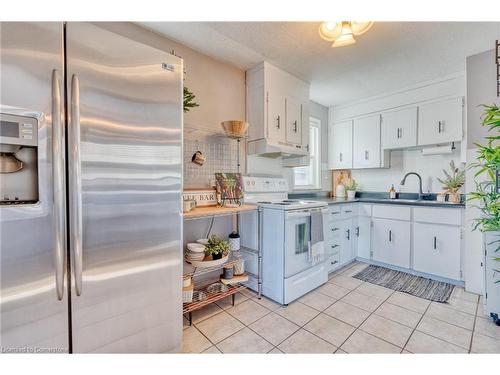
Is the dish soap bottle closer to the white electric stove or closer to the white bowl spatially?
the white electric stove

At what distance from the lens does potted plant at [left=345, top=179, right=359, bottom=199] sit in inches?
142

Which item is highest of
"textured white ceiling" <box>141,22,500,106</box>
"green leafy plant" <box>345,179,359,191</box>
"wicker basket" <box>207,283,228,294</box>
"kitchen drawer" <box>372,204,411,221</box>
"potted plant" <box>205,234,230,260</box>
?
"textured white ceiling" <box>141,22,500,106</box>

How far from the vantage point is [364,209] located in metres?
3.05

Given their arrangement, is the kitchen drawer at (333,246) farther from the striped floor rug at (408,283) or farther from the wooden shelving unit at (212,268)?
the wooden shelving unit at (212,268)

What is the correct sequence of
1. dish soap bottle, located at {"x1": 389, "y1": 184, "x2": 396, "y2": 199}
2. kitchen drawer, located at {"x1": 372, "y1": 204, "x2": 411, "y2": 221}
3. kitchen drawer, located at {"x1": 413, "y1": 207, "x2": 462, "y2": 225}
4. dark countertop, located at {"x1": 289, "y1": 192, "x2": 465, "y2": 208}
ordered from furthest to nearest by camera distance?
dish soap bottle, located at {"x1": 389, "y1": 184, "x2": 396, "y2": 199}
kitchen drawer, located at {"x1": 372, "y1": 204, "x2": 411, "y2": 221}
dark countertop, located at {"x1": 289, "y1": 192, "x2": 465, "y2": 208}
kitchen drawer, located at {"x1": 413, "y1": 207, "x2": 462, "y2": 225}

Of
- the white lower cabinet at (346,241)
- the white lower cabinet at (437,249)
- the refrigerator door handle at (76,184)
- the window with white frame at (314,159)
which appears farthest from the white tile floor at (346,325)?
the window with white frame at (314,159)

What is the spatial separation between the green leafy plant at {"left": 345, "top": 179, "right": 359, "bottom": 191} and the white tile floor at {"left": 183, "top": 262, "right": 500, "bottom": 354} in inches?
69.2

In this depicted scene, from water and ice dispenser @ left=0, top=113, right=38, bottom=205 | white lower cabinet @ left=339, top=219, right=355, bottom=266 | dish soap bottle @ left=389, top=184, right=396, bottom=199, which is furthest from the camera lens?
dish soap bottle @ left=389, top=184, right=396, bottom=199

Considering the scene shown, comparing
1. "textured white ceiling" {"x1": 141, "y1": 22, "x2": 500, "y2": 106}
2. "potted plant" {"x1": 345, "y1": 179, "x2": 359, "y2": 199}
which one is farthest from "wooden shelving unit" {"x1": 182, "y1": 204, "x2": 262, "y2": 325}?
"potted plant" {"x1": 345, "y1": 179, "x2": 359, "y2": 199}

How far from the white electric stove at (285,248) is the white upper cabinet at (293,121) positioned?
0.86 metres

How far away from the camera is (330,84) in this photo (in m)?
2.95

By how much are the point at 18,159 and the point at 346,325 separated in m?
2.26

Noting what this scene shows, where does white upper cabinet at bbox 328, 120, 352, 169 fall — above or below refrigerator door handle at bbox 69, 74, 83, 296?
above

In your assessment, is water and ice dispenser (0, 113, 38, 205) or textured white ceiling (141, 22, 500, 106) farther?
textured white ceiling (141, 22, 500, 106)
